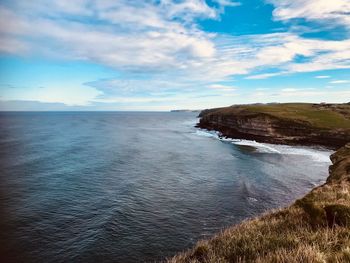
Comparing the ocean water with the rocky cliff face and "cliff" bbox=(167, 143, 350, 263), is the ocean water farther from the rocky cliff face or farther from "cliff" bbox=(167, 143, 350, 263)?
the rocky cliff face

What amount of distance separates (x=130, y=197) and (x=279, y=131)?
230ft

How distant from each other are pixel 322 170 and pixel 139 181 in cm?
3013

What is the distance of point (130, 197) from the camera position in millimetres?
34906

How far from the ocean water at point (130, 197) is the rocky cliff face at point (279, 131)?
22.4 meters

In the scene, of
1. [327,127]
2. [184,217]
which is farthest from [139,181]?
[327,127]

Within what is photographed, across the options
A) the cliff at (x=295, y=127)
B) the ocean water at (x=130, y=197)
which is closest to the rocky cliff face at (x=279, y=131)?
the cliff at (x=295, y=127)

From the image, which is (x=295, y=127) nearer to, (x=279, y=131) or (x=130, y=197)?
(x=279, y=131)

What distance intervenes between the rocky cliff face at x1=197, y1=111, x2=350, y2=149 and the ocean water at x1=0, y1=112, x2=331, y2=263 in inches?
881

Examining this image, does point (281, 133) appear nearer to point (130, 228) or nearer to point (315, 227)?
point (130, 228)

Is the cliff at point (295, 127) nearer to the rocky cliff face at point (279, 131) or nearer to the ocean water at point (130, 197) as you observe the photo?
the rocky cliff face at point (279, 131)

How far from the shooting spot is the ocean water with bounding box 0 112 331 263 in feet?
77.1

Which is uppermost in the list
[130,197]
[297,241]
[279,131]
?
[297,241]

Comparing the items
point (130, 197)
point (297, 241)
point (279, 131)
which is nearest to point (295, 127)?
point (279, 131)

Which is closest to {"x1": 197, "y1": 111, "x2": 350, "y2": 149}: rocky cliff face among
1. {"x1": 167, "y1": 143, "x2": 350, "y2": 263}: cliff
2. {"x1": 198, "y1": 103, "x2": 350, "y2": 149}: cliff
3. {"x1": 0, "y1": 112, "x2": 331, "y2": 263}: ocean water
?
{"x1": 198, "y1": 103, "x2": 350, "y2": 149}: cliff
